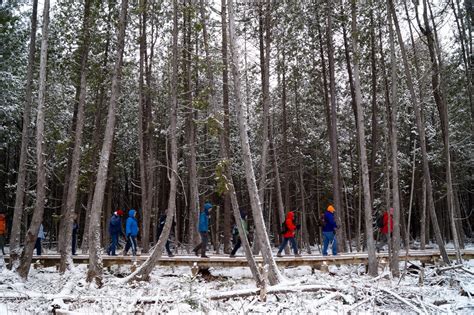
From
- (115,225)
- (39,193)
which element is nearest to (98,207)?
(39,193)

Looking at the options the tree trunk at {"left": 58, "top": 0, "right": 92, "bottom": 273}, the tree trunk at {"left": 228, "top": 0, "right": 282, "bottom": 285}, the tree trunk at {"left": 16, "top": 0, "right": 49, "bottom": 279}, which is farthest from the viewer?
the tree trunk at {"left": 58, "top": 0, "right": 92, "bottom": 273}

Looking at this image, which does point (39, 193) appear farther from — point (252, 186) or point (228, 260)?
point (252, 186)

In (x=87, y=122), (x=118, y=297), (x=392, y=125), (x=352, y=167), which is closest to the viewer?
(x=118, y=297)

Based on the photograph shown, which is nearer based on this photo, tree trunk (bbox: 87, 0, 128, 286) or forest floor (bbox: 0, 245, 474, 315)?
forest floor (bbox: 0, 245, 474, 315)

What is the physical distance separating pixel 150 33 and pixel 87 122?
8.07 meters

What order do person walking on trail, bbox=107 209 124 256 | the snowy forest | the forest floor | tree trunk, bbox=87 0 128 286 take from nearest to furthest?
the forest floor → the snowy forest → tree trunk, bbox=87 0 128 286 → person walking on trail, bbox=107 209 124 256

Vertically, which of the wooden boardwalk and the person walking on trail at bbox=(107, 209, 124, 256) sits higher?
the person walking on trail at bbox=(107, 209, 124, 256)

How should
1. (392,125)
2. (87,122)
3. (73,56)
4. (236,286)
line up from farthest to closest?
1. (87,122)
2. (73,56)
3. (392,125)
4. (236,286)

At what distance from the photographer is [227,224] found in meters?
18.8

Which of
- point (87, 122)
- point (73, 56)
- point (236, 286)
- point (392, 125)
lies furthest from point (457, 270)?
point (87, 122)

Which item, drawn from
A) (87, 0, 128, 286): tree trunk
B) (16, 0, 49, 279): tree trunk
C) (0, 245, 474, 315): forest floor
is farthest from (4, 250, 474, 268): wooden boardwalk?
(0, 245, 474, 315): forest floor

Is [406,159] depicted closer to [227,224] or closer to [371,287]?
[227,224]

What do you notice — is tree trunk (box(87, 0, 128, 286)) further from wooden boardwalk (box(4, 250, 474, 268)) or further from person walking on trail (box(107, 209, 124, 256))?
person walking on trail (box(107, 209, 124, 256))

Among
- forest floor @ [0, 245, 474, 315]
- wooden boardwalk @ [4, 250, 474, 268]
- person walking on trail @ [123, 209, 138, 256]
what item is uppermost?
person walking on trail @ [123, 209, 138, 256]
